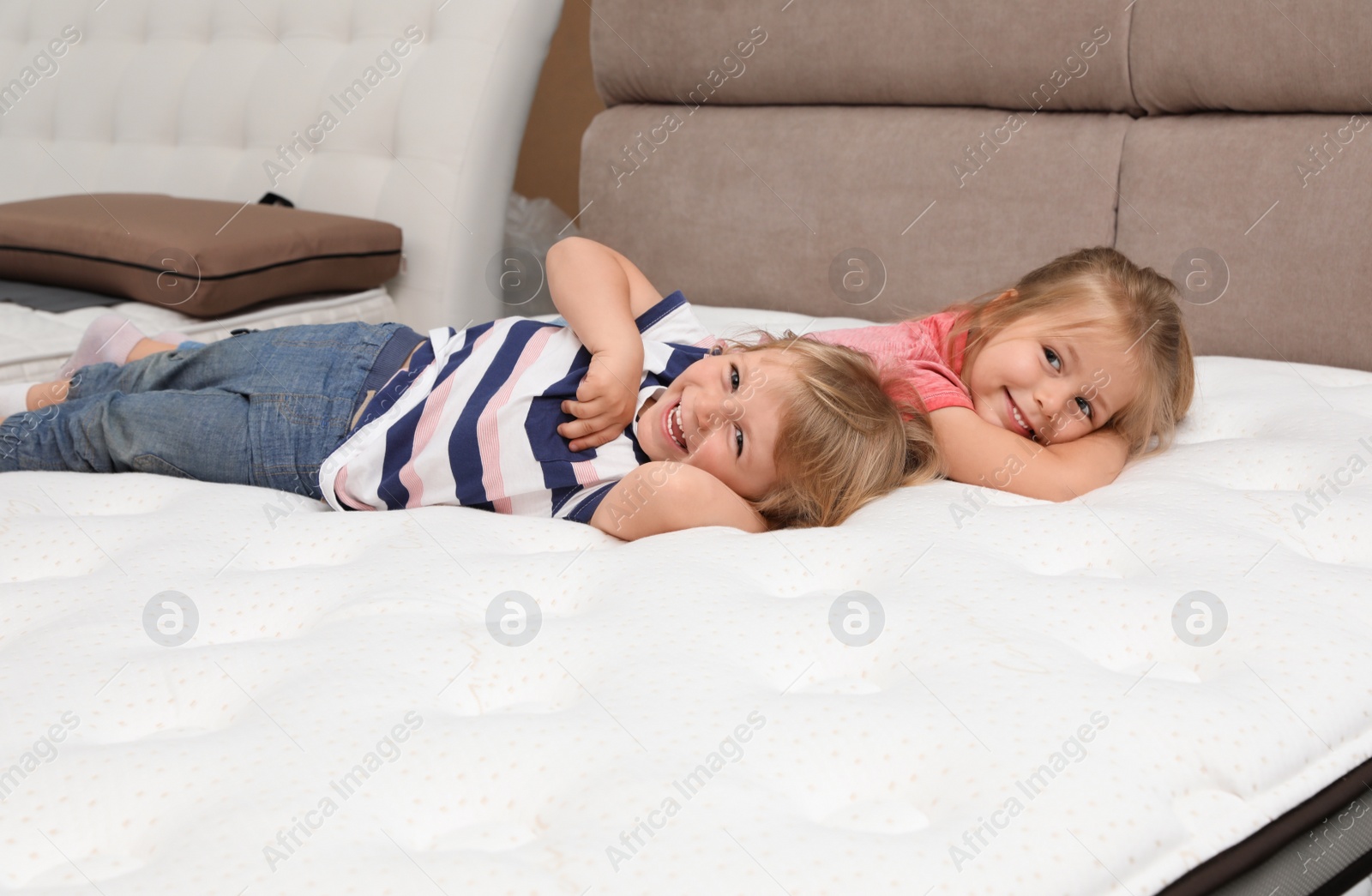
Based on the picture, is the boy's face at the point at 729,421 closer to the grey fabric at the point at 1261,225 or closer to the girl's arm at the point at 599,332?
the girl's arm at the point at 599,332

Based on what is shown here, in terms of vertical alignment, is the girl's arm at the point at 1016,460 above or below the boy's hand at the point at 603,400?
below

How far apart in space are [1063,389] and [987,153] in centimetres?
65

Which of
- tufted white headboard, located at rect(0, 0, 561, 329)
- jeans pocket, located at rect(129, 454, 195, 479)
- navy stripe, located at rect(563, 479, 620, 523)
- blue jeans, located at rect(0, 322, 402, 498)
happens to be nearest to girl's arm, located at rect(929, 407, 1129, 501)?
navy stripe, located at rect(563, 479, 620, 523)

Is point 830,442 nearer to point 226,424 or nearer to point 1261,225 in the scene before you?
point 226,424

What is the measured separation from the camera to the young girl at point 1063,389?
1065 millimetres

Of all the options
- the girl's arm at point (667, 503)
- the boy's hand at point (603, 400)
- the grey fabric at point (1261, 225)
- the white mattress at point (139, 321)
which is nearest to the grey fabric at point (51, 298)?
the white mattress at point (139, 321)

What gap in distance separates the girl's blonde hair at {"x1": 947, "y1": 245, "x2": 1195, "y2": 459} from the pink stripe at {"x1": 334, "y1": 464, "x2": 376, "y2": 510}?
74 cm

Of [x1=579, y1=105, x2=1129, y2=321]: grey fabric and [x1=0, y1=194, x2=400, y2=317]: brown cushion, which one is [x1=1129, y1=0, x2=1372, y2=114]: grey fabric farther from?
[x1=0, y1=194, x2=400, y2=317]: brown cushion

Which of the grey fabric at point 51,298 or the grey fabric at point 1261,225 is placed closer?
the grey fabric at point 1261,225

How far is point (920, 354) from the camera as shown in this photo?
123cm

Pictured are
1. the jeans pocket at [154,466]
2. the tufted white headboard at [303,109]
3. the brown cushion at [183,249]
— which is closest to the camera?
the jeans pocket at [154,466]

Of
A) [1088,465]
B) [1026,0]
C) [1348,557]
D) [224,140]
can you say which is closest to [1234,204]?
[1026,0]

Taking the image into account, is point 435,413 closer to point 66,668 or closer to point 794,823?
point 66,668

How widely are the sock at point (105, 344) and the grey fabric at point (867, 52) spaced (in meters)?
1.10
